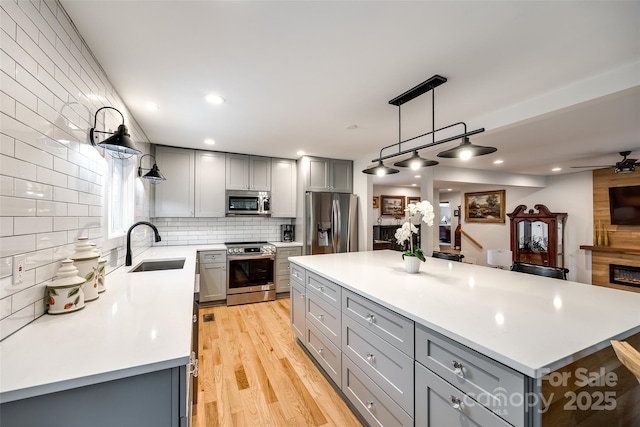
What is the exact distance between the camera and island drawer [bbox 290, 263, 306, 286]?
2.57 m

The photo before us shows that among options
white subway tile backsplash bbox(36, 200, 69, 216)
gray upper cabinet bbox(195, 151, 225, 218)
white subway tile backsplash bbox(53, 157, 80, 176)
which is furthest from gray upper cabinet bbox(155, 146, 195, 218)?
white subway tile backsplash bbox(36, 200, 69, 216)

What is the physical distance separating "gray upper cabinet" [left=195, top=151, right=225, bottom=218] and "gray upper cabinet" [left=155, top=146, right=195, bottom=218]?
3.4 inches

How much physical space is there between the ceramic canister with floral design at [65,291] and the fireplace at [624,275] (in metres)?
7.61

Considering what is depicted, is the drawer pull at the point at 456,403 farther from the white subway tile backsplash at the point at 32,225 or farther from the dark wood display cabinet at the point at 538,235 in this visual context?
the dark wood display cabinet at the point at 538,235

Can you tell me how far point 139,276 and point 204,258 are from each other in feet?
6.26

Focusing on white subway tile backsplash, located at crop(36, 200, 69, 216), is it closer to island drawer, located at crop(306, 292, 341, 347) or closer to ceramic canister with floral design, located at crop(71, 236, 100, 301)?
ceramic canister with floral design, located at crop(71, 236, 100, 301)

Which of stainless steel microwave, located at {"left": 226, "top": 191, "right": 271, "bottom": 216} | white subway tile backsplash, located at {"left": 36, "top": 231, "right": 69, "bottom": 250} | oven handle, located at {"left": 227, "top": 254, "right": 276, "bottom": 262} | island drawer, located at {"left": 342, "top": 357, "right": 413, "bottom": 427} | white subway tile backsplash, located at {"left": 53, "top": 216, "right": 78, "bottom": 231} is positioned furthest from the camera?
stainless steel microwave, located at {"left": 226, "top": 191, "right": 271, "bottom": 216}

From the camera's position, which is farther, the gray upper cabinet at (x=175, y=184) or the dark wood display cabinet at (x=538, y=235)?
the dark wood display cabinet at (x=538, y=235)

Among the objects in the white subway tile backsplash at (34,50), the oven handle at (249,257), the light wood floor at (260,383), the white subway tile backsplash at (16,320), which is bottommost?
the light wood floor at (260,383)

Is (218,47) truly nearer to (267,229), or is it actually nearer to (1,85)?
(1,85)

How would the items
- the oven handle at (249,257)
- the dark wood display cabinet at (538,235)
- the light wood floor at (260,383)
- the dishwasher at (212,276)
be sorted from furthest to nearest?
the dark wood display cabinet at (538,235) < the oven handle at (249,257) < the dishwasher at (212,276) < the light wood floor at (260,383)

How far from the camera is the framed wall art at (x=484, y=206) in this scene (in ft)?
21.9

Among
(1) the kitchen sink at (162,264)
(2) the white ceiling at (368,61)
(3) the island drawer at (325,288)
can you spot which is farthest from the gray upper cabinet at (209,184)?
(3) the island drawer at (325,288)

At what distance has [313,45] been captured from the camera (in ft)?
5.13
